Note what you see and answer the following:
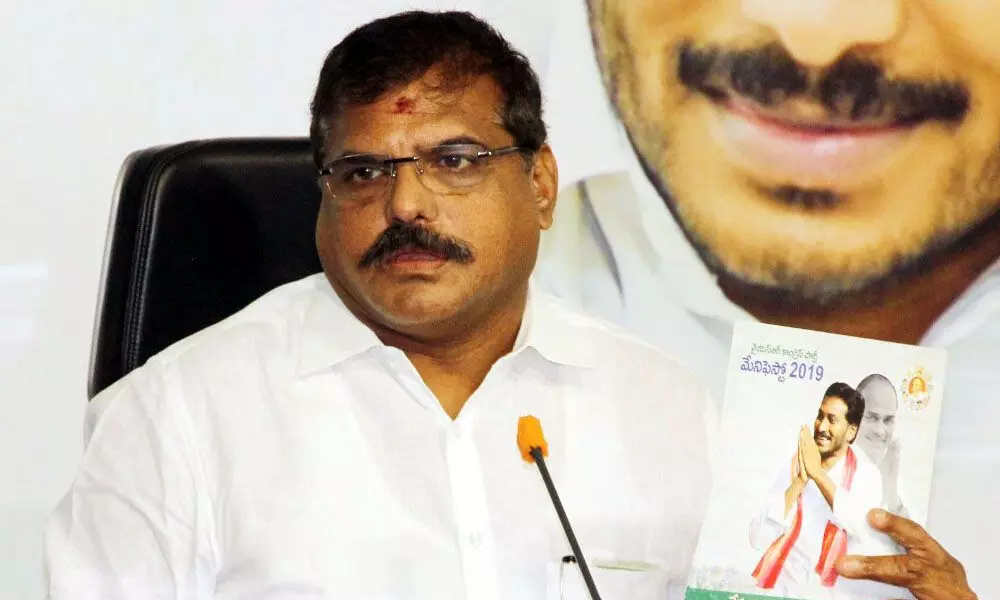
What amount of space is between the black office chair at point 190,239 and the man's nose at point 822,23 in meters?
0.86

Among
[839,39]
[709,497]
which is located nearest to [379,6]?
[839,39]

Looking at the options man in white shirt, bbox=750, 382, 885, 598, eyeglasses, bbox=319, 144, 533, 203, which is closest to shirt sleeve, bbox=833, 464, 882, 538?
man in white shirt, bbox=750, 382, 885, 598

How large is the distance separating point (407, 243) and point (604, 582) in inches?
17.0

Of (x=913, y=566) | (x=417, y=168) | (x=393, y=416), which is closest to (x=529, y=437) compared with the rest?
(x=393, y=416)

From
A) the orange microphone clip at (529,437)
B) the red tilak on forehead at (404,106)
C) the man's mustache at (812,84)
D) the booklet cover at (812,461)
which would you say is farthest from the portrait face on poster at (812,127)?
the orange microphone clip at (529,437)

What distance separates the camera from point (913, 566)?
53.6 inches

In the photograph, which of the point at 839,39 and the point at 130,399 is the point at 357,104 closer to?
the point at 130,399

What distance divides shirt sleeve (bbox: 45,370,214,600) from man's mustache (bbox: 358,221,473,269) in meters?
0.27

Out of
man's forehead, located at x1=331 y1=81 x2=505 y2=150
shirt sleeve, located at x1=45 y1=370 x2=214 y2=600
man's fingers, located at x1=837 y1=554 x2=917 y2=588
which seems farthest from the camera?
man's fingers, located at x1=837 y1=554 x2=917 y2=588

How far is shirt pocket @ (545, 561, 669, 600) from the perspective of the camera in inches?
48.0

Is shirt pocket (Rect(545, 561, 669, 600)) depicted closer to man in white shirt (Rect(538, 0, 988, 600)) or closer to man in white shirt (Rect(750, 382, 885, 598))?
man in white shirt (Rect(750, 382, 885, 598))

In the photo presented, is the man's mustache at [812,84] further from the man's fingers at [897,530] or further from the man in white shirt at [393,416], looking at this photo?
the man's fingers at [897,530]

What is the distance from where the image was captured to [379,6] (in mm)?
1681

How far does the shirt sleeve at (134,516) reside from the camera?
1159 mm
